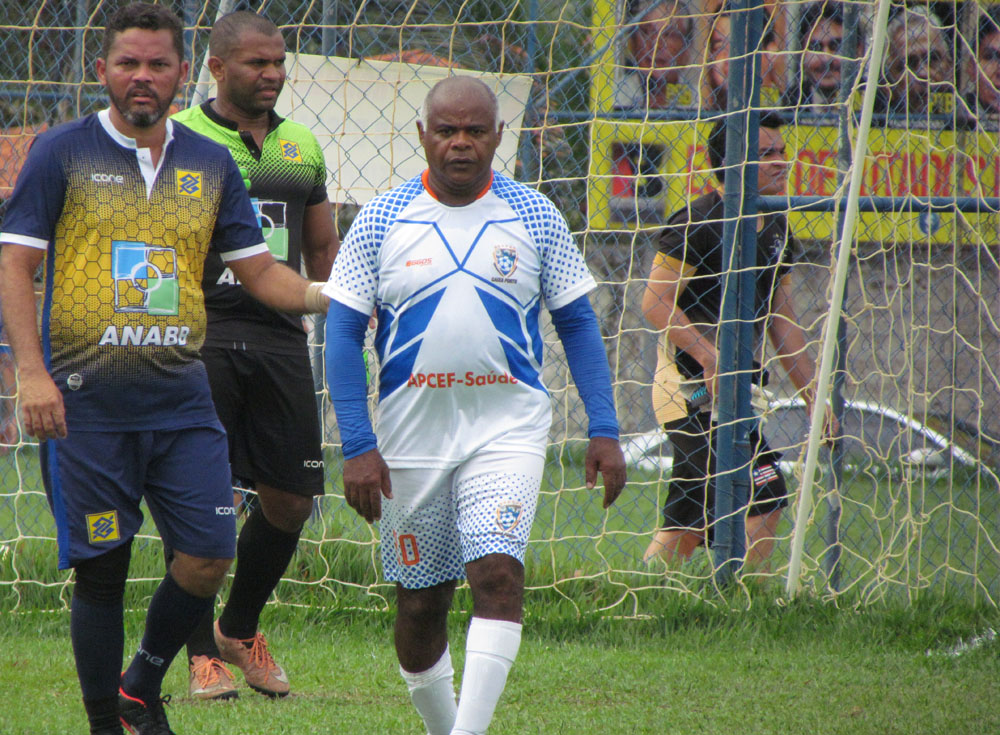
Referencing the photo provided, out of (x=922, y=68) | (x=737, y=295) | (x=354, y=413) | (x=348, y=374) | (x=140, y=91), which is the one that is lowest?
(x=354, y=413)

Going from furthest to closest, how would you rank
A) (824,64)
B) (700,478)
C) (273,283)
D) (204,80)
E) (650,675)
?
(824,64) < (204,80) < (700,478) < (650,675) < (273,283)

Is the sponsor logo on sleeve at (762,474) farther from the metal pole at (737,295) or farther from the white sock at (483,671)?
the white sock at (483,671)

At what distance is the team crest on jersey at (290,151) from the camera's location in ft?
14.0

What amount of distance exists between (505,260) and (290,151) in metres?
1.37

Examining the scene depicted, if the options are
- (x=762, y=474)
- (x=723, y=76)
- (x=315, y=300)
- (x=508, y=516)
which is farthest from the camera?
(x=723, y=76)

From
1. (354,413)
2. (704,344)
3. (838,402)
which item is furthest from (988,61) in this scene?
(354,413)

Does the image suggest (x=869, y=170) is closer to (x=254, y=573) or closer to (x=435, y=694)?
(x=254, y=573)

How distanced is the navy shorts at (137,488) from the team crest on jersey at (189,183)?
674mm

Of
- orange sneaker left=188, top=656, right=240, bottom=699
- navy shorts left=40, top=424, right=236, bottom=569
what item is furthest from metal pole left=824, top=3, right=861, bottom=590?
navy shorts left=40, top=424, right=236, bottom=569

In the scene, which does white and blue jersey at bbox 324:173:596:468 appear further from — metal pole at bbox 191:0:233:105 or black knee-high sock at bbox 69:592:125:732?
metal pole at bbox 191:0:233:105

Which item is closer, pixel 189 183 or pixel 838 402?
pixel 189 183

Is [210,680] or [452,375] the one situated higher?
[452,375]

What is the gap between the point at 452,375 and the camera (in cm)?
326

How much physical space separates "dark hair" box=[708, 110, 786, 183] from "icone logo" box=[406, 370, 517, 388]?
2492mm
